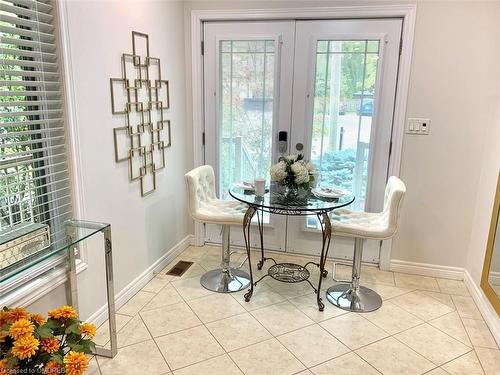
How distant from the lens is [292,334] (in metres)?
2.42

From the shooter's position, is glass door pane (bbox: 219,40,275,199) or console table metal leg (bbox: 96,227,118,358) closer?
console table metal leg (bbox: 96,227,118,358)

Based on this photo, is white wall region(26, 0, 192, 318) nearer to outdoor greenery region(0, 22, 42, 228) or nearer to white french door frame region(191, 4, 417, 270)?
white french door frame region(191, 4, 417, 270)

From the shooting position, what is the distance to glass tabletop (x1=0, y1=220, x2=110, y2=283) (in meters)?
1.57

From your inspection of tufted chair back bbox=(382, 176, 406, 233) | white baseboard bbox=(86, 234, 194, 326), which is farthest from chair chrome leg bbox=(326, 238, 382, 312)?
white baseboard bbox=(86, 234, 194, 326)

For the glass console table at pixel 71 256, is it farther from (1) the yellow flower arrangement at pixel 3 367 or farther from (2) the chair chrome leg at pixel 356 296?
(2) the chair chrome leg at pixel 356 296

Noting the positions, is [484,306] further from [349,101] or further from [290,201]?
[349,101]

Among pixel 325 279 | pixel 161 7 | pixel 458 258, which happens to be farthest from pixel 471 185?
pixel 161 7

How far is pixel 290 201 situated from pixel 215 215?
1.91 ft

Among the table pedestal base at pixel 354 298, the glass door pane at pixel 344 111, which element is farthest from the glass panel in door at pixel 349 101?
the table pedestal base at pixel 354 298

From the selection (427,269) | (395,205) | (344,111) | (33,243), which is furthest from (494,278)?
(33,243)

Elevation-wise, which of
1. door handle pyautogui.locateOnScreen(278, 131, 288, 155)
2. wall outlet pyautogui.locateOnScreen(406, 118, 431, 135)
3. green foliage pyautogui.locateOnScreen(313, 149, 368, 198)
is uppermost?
wall outlet pyautogui.locateOnScreen(406, 118, 431, 135)

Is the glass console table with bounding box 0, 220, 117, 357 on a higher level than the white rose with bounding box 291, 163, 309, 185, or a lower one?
lower

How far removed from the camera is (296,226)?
11.5ft

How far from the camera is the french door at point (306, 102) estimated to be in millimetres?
3068
